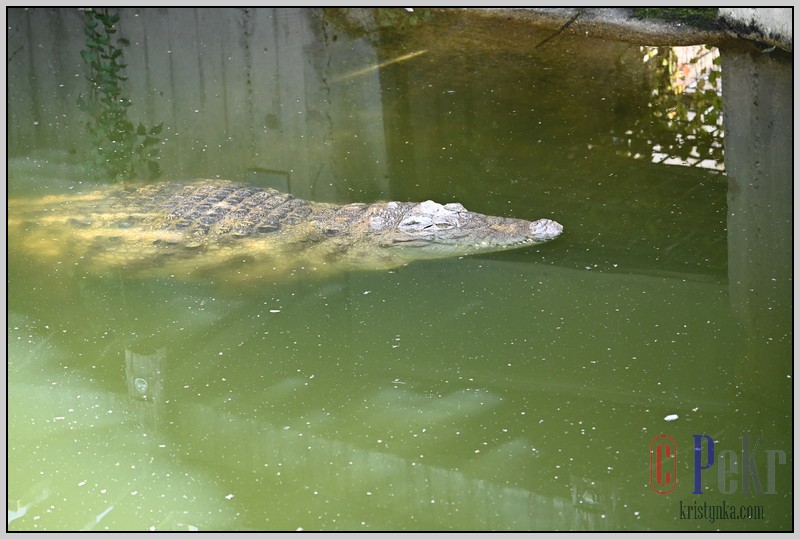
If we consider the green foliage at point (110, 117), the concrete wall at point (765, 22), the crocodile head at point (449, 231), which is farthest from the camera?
the concrete wall at point (765, 22)

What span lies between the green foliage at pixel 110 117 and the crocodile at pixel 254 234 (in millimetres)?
943

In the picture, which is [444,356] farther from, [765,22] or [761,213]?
[765,22]

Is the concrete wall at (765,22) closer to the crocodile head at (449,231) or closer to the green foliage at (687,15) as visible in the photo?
the green foliage at (687,15)

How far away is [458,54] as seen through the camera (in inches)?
355

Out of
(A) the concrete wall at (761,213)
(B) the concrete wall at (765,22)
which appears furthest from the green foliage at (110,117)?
(B) the concrete wall at (765,22)

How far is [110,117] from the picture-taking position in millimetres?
8156

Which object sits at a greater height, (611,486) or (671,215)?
(671,215)

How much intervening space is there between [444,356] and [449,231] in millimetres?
1264

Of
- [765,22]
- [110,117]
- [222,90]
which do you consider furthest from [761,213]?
[110,117]

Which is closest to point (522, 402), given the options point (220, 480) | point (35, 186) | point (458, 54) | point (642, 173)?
point (220, 480)

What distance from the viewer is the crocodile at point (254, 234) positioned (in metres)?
5.88

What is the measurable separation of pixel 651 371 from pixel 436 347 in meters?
1.11

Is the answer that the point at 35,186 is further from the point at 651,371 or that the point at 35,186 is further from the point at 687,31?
the point at 687,31

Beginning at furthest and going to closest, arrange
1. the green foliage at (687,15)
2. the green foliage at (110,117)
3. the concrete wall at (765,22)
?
1. the green foliage at (687,15)
2. the concrete wall at (765,22)
3. the green foliage at (110,117)
